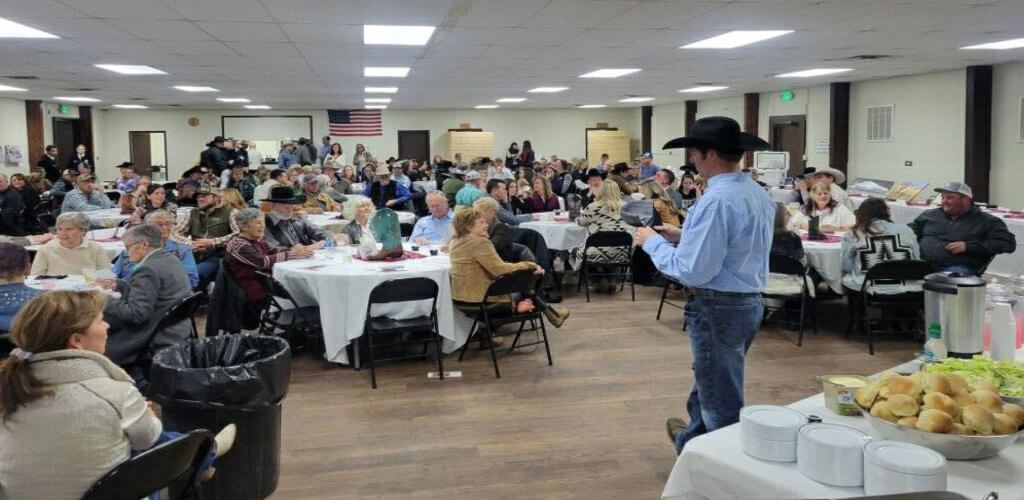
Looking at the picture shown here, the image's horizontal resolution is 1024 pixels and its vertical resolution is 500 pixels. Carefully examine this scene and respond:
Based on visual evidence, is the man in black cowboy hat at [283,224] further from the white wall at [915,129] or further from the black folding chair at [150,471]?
the white wall at [915,129]

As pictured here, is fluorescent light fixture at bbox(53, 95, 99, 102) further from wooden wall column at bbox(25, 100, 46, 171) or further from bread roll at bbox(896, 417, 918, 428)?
bread roll at bbox(896, 417, 918, 428)

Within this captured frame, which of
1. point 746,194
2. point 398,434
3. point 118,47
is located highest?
point 118,47

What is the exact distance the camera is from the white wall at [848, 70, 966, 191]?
11.5 metres

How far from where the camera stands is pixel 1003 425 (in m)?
Result: 1.85

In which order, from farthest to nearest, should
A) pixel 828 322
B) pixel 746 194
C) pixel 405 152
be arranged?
pixel 405 152 → pixel 828 322 → pixel 746 194

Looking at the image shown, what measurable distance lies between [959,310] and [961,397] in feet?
2.25

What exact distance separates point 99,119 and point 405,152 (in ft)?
27.6

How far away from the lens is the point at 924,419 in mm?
1886

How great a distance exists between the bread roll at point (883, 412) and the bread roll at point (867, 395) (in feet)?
0.10

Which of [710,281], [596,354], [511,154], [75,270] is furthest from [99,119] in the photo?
[710,281]

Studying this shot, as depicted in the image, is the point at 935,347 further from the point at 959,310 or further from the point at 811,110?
the point at 811,110

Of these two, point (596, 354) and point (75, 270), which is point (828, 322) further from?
point (75, 270)

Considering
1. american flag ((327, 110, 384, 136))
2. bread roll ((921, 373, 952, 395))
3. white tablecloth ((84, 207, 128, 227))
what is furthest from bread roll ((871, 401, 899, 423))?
american flag ((327, 110, 384, 136))

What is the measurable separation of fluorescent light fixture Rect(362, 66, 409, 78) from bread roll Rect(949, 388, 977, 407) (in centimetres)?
936
